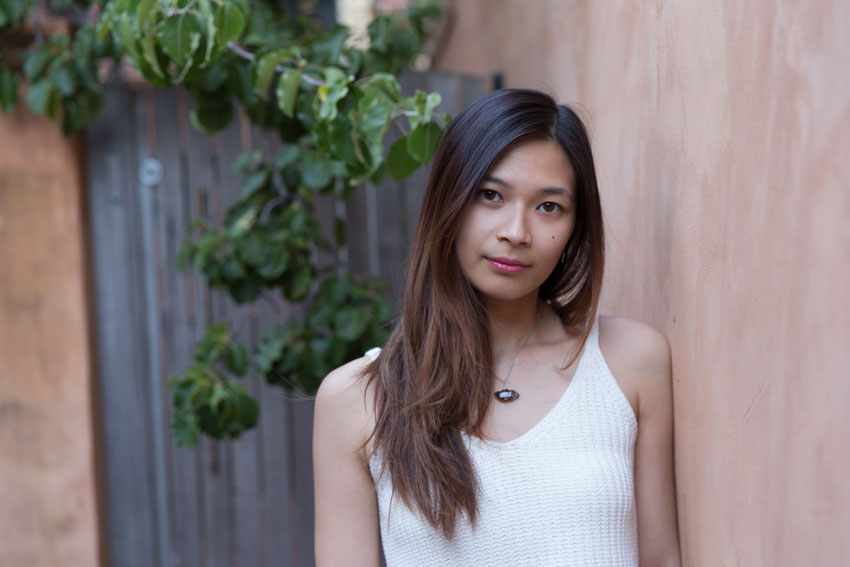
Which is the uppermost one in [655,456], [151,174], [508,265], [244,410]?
[151,174]

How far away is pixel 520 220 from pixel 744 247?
453mm

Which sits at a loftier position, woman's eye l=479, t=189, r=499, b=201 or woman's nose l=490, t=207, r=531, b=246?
woman's eye l=479, t=189, r=499, b=201

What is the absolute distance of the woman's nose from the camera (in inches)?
62.7

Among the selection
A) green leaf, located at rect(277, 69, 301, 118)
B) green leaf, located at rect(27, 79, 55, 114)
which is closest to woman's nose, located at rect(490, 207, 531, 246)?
green leaf, located at rect(277, 69, 301, 118)

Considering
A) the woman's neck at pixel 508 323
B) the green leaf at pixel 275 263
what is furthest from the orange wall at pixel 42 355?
the woman's neck at pixel 508 323

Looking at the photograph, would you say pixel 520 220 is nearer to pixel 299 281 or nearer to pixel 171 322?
pixel 299 281

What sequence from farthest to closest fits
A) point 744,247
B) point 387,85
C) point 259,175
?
point 259,175, point 387,85, point 744,247

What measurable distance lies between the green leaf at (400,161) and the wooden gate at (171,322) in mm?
1280

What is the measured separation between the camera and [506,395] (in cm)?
172

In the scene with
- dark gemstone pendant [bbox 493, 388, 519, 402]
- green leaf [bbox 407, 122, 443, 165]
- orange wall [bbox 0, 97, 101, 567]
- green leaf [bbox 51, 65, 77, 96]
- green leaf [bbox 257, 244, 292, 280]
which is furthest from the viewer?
orange wall [bbox 0, 97, 101, 567]

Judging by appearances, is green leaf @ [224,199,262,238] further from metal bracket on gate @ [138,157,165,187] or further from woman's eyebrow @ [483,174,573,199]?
woman's eyebrow @ [483,174,573,199]

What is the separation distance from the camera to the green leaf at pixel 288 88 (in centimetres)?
227

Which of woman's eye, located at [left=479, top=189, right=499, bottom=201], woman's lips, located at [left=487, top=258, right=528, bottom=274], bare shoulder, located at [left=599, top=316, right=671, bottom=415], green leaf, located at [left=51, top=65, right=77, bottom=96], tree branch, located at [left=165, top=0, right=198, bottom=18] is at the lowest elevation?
bare shoulder, located at [left=599, top=316, right=671, bottom=415]

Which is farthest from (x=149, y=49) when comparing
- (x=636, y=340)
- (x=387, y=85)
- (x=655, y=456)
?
(x=655, y=456)
